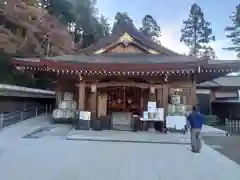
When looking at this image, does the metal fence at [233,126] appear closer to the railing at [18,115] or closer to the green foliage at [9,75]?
the railing at [18,115]

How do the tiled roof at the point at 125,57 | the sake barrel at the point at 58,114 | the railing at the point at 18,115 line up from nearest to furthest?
1. the railing at the point at 18,115
2. the tiled roof at the point at 125,57
3. the sake barrel at the point at 58,114

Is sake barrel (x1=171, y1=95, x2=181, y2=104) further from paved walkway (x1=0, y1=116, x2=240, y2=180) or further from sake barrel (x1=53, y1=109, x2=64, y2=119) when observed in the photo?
sake barrel (x1=53, y1=109, x2=64, y2=119)

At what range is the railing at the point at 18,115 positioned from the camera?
1327 cm

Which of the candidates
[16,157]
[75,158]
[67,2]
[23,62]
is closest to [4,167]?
[16,157]

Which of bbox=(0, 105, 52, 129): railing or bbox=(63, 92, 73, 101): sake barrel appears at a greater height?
bbox=(63, 92, 73, 101): sake barrel

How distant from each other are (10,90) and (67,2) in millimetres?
20279

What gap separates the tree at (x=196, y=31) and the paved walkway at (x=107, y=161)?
38081mm

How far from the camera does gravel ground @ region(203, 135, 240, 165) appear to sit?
830 cm

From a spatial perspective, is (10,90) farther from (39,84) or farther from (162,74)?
(39,84)

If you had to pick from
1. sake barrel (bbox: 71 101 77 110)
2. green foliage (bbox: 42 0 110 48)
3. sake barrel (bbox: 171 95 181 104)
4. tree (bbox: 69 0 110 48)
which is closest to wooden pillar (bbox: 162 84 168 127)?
sake barrel (bbox: 171 95 181 104)

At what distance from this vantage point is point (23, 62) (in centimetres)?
1270

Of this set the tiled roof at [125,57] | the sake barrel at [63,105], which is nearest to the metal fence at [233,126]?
the tiled roof at [125,57]

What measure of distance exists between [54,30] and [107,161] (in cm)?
1978

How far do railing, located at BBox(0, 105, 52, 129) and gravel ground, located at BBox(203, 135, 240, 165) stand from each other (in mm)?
9074
